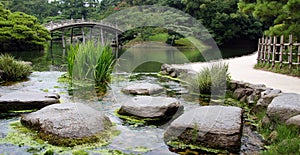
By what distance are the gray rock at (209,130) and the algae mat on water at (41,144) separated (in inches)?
24.0

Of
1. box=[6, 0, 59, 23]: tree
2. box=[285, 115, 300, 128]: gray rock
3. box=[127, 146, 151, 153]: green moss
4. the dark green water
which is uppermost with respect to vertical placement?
box=[6, 0, 59, 23]: tree

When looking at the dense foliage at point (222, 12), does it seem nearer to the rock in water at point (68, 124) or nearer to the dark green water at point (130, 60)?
the dark green water at point (130, 60)

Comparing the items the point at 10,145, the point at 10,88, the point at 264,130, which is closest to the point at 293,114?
the point at 264,130

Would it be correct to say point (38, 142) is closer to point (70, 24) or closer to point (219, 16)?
point (70, 24)

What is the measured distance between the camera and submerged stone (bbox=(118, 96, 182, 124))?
11.9 feet

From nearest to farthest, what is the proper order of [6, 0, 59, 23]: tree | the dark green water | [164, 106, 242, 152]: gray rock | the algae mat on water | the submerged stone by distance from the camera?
the algae mat on water
[164, 106, 242, 152]: gray rock
the submerged stone
the dark green water
[6, 0, 59, 23]: tree

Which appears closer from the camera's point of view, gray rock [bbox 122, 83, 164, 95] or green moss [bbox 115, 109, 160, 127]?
green moss [bbox 115, 109, 160, 127]

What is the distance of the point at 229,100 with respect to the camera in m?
4.75

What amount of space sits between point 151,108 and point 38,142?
4.68ft

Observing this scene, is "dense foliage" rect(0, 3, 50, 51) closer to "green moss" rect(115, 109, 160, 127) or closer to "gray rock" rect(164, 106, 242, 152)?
"green moss" rect(115, 109, 160, 127)

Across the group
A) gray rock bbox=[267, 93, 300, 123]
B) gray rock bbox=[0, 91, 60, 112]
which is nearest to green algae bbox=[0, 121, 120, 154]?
gray rock bbox=[0, 91, 60, 112]

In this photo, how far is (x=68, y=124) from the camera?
115 inches

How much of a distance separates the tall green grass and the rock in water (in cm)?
248

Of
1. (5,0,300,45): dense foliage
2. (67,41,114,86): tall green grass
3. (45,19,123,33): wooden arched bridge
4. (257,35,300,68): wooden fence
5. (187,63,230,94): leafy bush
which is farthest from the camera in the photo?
(45,19,123,33): wooden arched bridge
